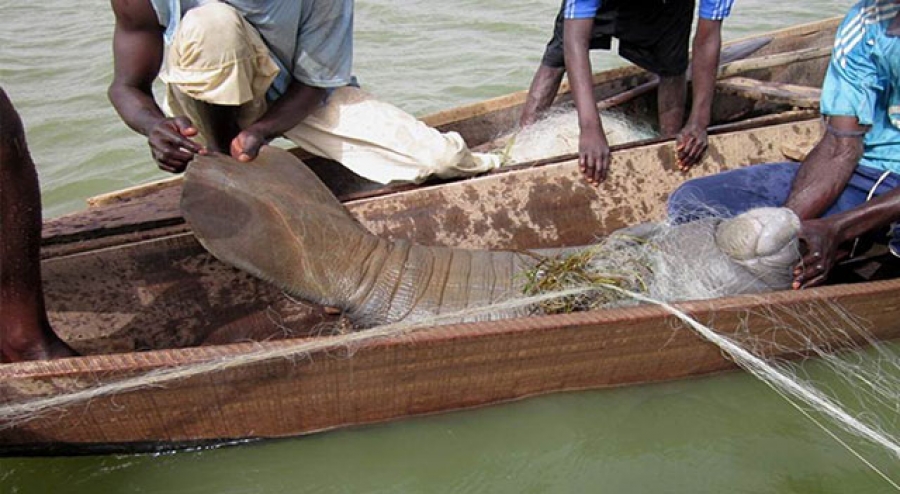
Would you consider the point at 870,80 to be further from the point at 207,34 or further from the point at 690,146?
the point at 207,34

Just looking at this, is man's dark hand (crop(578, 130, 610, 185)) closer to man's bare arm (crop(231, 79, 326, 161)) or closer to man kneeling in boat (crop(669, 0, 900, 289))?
man kneeling in boat (crop(669, 0, 900, 289))

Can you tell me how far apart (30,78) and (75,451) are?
6529 millimetres

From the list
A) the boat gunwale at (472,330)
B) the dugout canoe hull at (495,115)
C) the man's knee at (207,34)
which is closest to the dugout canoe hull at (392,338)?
the boat gunwale at (472,330)

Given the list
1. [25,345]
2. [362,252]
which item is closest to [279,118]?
[362,252]

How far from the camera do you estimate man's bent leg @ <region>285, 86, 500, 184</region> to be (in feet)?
11.8

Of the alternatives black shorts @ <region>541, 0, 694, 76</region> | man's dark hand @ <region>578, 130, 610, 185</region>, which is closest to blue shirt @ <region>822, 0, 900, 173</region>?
man's dark hand @ <region>578, 130, 610, 185</region>

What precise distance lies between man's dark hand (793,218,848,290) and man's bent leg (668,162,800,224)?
375mm

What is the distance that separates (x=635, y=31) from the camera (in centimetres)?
434

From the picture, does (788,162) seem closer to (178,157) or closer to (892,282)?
(892,282)

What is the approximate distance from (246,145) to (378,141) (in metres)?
0.66

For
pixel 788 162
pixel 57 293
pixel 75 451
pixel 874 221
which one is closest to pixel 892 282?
pixel 874 221

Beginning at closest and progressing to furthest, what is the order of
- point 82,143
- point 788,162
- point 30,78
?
point 788,162, point 82,143, point 30,78

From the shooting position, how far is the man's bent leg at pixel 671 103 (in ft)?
14.6

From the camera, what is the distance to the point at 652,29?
428 centimetres
